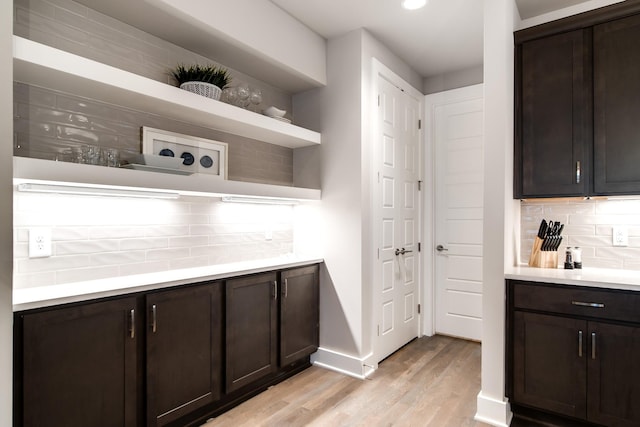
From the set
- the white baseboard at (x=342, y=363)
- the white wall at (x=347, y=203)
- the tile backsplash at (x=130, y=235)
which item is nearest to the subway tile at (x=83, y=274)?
the tile backsplash at (x=130, y=235)

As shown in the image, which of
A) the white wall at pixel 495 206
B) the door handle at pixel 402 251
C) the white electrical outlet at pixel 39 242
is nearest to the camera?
the white electrical outlet at pixel 39 242

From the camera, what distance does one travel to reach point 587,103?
7.66ft

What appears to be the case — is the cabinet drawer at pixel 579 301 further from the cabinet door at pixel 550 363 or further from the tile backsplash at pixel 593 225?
the tile backsplash at pixel 593 225

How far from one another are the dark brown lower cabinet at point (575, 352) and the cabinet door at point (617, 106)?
2.49ft

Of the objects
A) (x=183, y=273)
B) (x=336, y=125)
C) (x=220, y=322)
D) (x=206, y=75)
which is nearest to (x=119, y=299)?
(x=183, y=273)

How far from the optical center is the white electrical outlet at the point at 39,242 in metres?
1.77

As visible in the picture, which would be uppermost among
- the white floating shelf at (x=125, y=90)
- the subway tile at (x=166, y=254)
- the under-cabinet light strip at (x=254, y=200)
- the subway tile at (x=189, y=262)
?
the white floating shelf at (x=125, y=90)

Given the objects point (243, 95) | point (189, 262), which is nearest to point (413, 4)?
point (243, 95)

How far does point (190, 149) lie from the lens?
249cm

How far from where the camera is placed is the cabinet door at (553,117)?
7.73 feet

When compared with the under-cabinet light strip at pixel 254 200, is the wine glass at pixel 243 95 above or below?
above

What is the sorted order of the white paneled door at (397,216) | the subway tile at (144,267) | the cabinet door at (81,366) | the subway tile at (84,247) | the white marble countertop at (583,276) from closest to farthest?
the cabinet door at (81,366)
the subway tile at (84,247)
the white marble countertop at (583,276)
the subway tile at (144,267)
the white paneled door at (397,216)

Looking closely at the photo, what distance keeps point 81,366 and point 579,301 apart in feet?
8.63

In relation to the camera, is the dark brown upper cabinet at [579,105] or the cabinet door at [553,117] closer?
the dark brown upper cabinet at [579,105]
